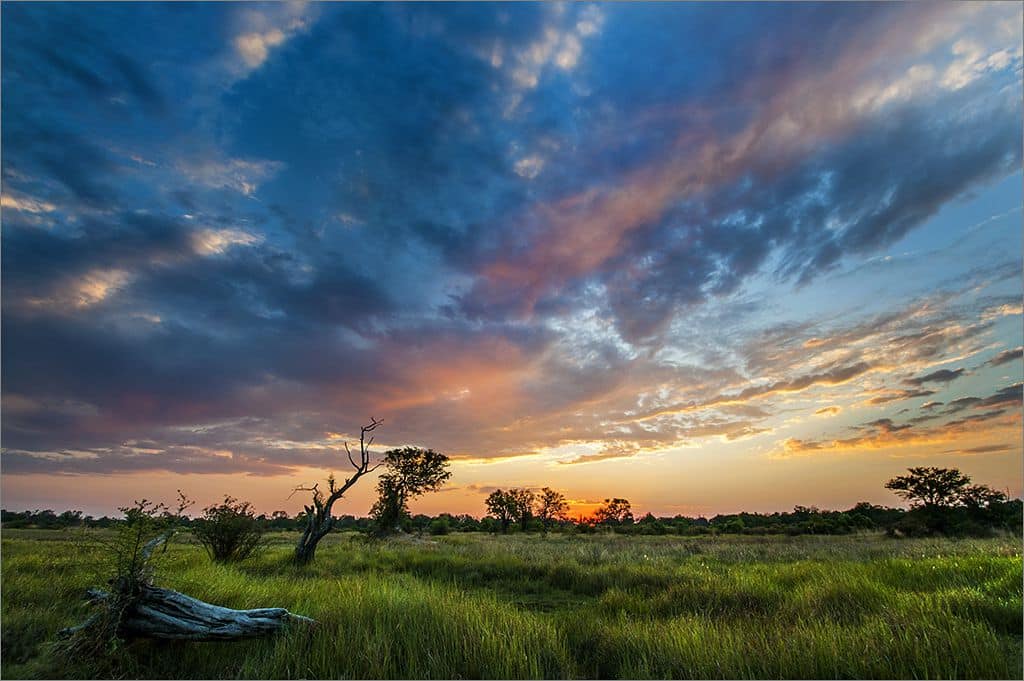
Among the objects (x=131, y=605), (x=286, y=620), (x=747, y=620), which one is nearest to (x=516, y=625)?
(x=286, y=620)

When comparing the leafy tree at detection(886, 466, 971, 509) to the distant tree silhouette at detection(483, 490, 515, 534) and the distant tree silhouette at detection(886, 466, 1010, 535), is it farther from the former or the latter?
the distant tree silhouette at detection(483, 490, 515, 534)

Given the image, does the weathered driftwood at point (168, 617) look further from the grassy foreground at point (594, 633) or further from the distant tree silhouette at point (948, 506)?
the distant tree silhouette at point (948, 506)

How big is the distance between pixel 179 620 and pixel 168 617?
6.1 inches

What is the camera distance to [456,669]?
5.80 meters

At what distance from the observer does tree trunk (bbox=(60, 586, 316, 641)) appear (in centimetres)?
611

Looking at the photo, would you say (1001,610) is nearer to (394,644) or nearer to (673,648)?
(673,648)

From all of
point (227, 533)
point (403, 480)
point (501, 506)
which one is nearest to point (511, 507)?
point (501, 506)

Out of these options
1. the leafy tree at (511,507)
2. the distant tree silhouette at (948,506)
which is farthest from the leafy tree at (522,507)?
the distant tree silhouette at (948,506)

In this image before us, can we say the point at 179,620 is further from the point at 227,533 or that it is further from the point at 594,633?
the point at 227,533

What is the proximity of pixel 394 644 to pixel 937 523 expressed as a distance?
56650mm

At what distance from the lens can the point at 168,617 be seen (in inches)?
243

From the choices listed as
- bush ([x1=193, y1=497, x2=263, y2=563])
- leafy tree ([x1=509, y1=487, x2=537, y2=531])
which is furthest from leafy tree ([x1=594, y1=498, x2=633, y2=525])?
bush ([x1=193, y1=497, x2=263, y2=563])

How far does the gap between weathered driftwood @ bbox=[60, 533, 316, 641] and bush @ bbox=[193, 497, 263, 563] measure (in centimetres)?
1113

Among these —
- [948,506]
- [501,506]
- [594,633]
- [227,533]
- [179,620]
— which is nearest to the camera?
[179,620]
